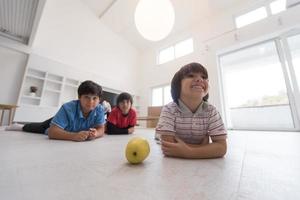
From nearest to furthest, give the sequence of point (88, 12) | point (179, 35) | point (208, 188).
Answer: point (208, 188), point (88, 12), point (179, 35)

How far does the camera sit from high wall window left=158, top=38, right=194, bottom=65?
4.34 metres

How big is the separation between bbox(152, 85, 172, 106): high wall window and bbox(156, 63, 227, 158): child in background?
393 cm

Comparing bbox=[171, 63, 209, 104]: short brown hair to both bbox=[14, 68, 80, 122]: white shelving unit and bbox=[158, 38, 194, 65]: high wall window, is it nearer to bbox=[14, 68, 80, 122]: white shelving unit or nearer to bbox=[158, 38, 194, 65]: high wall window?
bbox=[14, 68, 80, 122]: white shelving unit

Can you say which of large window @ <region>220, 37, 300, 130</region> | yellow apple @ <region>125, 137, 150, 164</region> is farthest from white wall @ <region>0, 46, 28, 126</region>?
large window @ <region>220, 37, 300, 130</region>

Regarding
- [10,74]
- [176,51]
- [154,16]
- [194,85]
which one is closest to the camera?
[194,85]

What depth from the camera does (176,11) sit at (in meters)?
3.89

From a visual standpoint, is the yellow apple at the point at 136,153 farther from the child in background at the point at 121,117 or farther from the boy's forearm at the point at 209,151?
the child in background at the point at 121,117

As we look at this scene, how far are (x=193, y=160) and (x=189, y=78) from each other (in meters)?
0.35

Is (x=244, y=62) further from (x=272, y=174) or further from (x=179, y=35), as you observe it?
(x=272, y=174)

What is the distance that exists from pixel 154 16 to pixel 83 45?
2.75 metres

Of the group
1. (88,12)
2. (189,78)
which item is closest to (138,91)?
(88,12)

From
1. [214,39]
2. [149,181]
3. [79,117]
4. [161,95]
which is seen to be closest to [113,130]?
[79,117]

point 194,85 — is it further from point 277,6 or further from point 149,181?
point 277,6

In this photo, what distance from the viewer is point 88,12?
4.20 m
